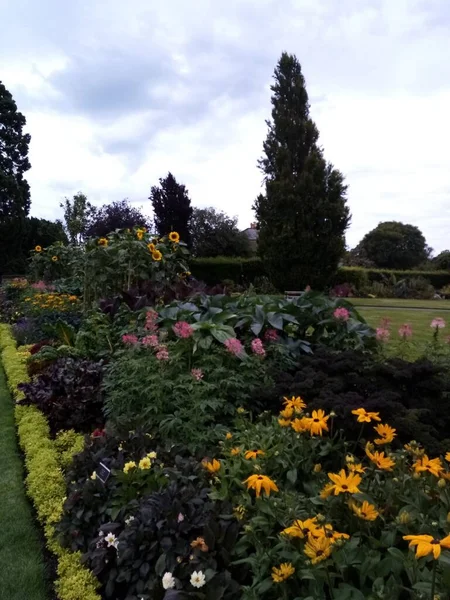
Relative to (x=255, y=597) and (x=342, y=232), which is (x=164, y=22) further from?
(x=342, y=232)

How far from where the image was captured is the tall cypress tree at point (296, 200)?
1463cm

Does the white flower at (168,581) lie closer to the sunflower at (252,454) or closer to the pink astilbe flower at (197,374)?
the sunflower at (252,454)

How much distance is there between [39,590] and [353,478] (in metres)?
1.66

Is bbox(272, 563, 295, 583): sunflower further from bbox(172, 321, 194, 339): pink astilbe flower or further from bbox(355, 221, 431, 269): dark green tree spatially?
bbox(355, 221, 431, 269): dark green tree

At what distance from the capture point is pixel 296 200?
14.6 metres

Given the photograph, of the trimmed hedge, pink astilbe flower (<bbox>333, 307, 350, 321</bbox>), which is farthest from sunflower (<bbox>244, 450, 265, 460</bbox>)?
pink astilbe flower (<bbox>333, 307, 350, 321</bbox>)

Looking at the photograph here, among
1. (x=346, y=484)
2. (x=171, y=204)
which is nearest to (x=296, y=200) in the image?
(x=171, y=204)

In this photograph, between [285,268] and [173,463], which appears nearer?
[173,463]

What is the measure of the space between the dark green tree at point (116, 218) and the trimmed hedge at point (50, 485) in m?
14.9

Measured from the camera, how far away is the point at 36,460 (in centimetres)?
337

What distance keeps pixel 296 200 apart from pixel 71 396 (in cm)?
1170

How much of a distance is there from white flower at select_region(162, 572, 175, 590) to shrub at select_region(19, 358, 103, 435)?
2353 mm

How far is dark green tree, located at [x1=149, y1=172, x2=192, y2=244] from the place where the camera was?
19844 mm

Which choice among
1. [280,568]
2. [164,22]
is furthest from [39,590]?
[164,22]
